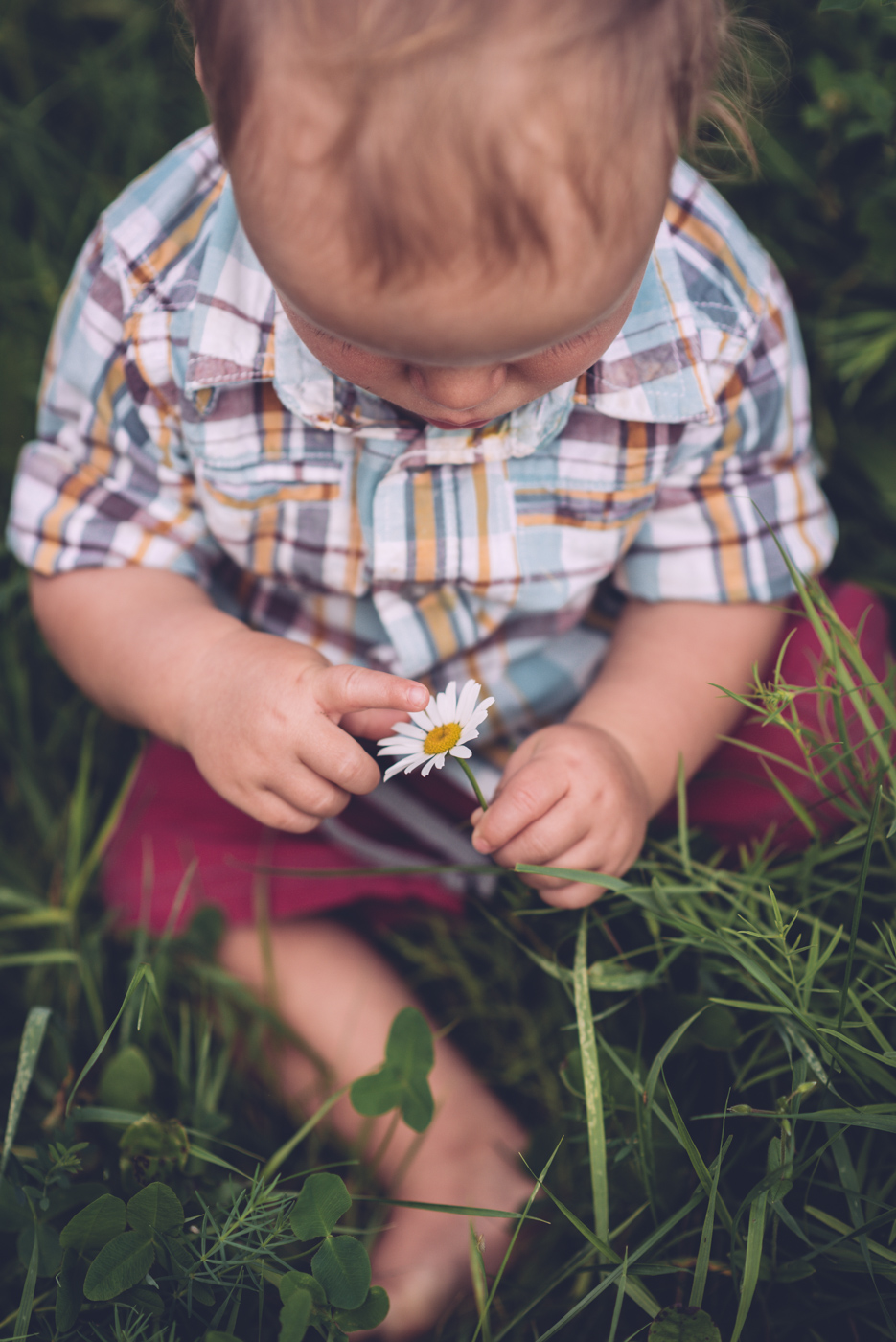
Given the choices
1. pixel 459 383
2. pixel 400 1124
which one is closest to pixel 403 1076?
pixel 400 1124

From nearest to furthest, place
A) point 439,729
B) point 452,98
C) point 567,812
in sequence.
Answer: point 452,98 < point 439,729 < point 567,812

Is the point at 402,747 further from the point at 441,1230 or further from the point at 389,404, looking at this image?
the point at 441,1230

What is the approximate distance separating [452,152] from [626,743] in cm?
58

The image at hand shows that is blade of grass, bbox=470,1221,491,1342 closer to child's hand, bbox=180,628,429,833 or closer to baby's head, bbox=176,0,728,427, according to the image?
child's hand, bbox=180,628,429,833

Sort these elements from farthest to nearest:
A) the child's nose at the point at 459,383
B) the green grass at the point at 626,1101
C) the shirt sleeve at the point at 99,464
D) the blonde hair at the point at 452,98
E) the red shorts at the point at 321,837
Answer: the red shorts at the point at 321,837, the shirt sleeve at the point at 99,464, the green grass at the point at 626,1101, the child's nose at the point at 459,383, the blonde hair at the point at 452,98

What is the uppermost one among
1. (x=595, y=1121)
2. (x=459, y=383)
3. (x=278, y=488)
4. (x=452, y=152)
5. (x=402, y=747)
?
(x=452, y=152)

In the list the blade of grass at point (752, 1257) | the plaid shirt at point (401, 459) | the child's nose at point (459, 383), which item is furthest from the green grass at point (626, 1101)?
the child's nose at point (459, 383)

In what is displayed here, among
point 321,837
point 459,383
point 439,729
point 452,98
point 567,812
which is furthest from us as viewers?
point 321,837

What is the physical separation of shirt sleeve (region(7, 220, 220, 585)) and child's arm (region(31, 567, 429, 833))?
0.03 meters

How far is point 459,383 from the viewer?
23.5 inches

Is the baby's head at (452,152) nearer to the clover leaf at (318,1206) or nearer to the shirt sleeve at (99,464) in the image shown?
the shirt sleeve at (99,464)

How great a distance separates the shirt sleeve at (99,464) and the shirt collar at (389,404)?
0.35 feet

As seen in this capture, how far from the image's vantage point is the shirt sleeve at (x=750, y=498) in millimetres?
924

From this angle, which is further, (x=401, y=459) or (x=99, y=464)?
(x=99, y=464)
